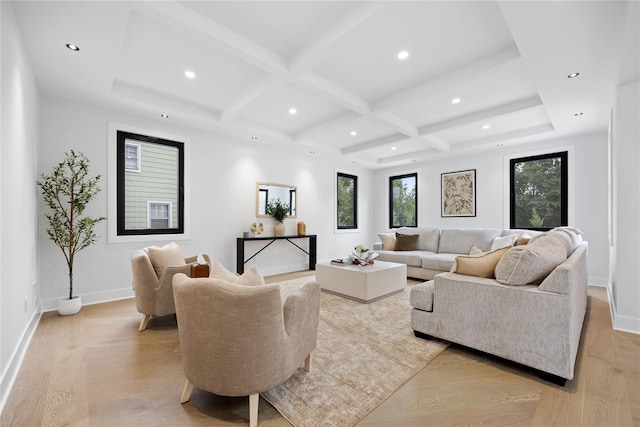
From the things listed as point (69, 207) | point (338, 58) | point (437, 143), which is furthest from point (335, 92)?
point (69, 207)

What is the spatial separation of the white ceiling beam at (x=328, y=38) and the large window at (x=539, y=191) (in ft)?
15.6

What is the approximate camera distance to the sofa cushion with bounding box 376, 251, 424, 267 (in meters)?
4.96

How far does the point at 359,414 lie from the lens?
61.6 inches

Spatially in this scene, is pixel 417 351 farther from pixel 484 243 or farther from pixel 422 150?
pixel 422 150

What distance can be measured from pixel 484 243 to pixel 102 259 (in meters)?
5.88

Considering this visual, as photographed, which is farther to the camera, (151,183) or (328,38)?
(151,183)

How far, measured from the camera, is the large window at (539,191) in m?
4.89

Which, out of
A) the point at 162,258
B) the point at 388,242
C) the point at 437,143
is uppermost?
the point at 437,143

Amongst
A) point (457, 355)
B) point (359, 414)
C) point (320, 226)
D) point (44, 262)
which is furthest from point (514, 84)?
point (44, 262)

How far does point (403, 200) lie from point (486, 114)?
11.3 feet

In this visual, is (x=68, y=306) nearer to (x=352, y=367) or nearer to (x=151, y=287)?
(x=151, y=287)

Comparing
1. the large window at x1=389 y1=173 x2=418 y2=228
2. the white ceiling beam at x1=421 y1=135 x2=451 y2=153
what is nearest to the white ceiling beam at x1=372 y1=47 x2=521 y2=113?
the white ceiling beam at x1=421 y1=135 x2=451 y2=153

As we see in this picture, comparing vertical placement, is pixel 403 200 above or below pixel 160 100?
below

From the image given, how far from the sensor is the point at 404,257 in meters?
5.12
